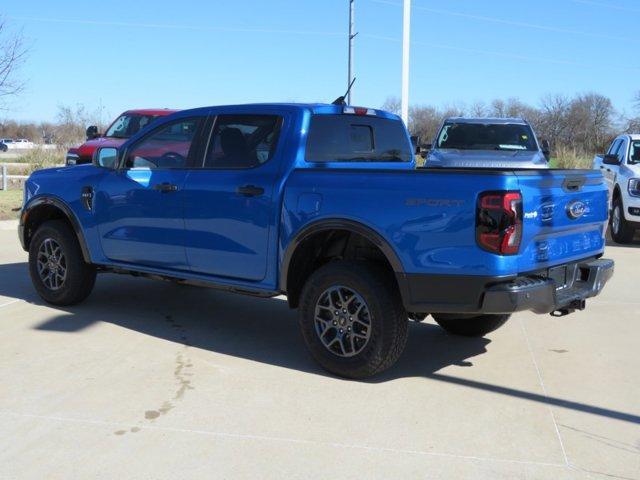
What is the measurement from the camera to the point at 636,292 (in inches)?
328

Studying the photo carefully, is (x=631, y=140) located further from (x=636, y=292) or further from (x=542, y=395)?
(x=542, y=395)

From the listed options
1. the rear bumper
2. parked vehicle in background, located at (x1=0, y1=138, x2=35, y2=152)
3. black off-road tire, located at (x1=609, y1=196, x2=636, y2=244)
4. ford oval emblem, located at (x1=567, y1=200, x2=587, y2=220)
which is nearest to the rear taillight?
the rear bumper

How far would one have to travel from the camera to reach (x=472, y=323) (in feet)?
20.2

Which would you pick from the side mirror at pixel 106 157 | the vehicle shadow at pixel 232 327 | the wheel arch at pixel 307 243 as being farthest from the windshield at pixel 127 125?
the wheel arch at pixel 307 243

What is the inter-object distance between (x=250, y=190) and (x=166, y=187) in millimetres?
925

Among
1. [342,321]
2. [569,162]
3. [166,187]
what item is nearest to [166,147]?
[166,187]

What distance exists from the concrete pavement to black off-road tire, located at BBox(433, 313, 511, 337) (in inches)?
4.3

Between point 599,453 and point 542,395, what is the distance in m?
0.91

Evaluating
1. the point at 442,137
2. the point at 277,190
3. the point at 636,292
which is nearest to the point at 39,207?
the point at 277,190

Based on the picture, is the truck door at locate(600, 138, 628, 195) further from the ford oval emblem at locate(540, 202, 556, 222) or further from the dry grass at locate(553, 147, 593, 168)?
the dry grass at locate(553, 147, 593, 168)

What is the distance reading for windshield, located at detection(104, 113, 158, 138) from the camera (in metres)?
15.3

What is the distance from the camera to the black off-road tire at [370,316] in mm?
4789

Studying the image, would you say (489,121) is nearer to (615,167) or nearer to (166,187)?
(615,167)

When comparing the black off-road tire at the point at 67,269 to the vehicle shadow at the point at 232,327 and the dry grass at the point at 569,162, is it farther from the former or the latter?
the dry grass at the point at 569,162
